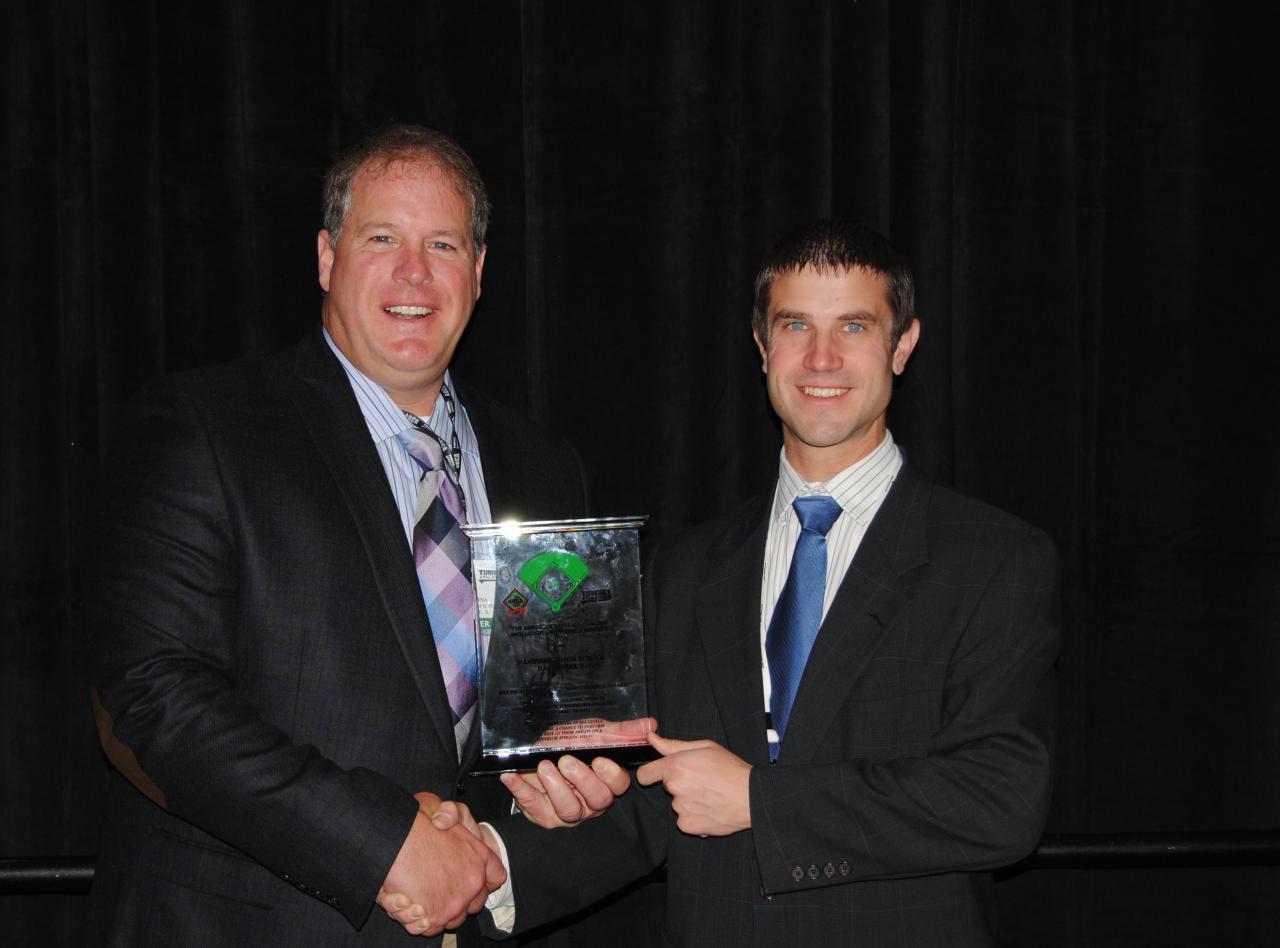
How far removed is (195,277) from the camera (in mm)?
2830

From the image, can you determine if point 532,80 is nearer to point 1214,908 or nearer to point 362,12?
point 362,12

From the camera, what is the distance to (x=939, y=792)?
1885mm

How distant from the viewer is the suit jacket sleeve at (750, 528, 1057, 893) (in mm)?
1882

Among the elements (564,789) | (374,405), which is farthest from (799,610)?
(374,405)

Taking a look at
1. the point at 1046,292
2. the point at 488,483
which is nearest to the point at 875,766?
the point at 488,483

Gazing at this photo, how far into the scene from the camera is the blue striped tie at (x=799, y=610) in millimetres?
2049

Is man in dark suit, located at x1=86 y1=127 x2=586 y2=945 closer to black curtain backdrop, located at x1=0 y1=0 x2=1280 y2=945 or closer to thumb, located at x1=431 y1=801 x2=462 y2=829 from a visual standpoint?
thumb, located at x1=431 y1=801 x2=462 y2=829

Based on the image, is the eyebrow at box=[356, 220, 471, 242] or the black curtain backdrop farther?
the black curtain backdrop

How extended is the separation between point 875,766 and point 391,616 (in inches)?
35.4

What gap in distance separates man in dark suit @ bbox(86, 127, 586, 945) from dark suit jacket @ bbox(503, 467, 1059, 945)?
0.37 m

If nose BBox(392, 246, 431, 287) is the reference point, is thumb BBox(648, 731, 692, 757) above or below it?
below

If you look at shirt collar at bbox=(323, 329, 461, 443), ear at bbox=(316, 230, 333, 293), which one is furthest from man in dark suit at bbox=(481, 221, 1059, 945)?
ear at bbox=(316, 230, 333, 293)

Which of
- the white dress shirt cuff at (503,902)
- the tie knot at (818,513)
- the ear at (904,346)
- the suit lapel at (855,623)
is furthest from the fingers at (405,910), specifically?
the ear at (904,346)

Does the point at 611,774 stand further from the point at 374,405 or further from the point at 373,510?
the point at 374,405
